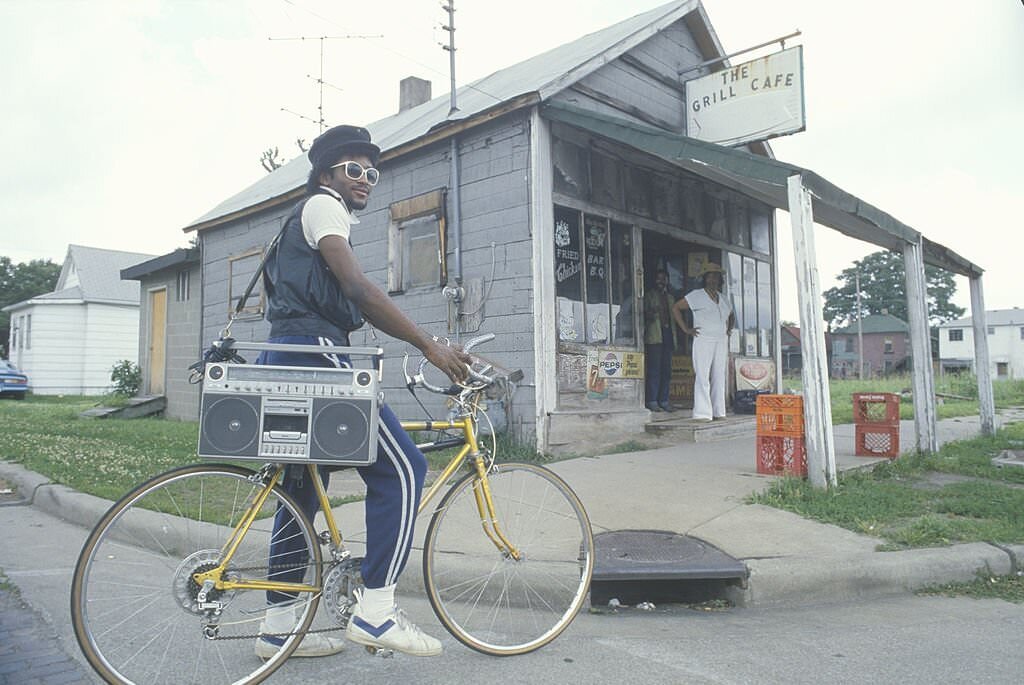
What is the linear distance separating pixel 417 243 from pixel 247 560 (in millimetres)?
7257

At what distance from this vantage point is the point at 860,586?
157 inches

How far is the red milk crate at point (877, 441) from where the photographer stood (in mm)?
7218

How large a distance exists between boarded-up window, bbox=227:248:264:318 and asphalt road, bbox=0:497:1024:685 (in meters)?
8.70

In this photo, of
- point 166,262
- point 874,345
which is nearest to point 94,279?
point 166,262

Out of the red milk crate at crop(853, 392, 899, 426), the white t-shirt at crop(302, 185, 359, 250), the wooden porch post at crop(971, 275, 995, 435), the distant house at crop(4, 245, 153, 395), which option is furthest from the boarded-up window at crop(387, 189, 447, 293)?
the distant house at crop(4, 245, 153, 395)

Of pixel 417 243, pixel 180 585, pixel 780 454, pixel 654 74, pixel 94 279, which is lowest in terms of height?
pixel 180 585

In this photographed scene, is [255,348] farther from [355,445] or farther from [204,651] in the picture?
[204,651]

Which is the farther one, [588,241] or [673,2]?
[673,2]

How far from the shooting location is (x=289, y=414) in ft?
8.25

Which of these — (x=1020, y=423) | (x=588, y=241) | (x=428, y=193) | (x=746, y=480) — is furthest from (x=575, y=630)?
(x=1020, y=423)

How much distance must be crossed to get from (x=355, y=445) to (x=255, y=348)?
1.57 ft

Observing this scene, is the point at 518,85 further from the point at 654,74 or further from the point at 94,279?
the point at 94,279

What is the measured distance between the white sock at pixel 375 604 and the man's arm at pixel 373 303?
32.8 inches

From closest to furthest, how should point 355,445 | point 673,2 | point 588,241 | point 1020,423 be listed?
point 355,445 < point 588,241 < point 673,2 < point 1020,423
